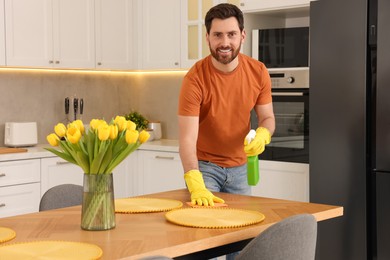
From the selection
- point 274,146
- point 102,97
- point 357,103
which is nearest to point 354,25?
point 357,103

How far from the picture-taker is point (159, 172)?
5.49m

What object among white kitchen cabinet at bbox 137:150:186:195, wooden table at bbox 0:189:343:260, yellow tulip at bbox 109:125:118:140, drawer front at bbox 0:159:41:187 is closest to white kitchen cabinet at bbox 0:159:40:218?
drawer front at bbox 0:159:41:187

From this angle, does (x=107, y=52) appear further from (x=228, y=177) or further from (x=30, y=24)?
(x=228, y=177)

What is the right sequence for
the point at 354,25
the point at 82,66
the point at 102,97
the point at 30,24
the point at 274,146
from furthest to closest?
the point at 102,97 < the point at 82,66 < the point at 30,24 < the point at 274,146 < the point at 354,25

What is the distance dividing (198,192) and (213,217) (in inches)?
13.3

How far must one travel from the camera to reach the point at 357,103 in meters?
4.14

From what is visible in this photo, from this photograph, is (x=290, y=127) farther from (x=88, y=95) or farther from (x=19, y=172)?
(x=88, y=95)

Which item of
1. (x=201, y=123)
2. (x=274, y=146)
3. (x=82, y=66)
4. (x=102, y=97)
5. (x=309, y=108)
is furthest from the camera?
(x=102, y=97)

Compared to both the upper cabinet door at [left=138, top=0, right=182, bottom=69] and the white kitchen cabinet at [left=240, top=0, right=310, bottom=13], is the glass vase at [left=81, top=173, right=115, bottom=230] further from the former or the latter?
the upper cabinet door at [left=138, top=0, right=182, bottom=69]

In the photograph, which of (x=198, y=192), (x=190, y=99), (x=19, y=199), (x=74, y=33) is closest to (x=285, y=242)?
(x=198, y=192)

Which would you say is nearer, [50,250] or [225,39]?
[50,250]

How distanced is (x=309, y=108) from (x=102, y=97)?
2232 millimetres

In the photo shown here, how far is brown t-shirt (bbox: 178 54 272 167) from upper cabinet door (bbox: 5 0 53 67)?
2.11 meters

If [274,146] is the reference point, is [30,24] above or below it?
above
